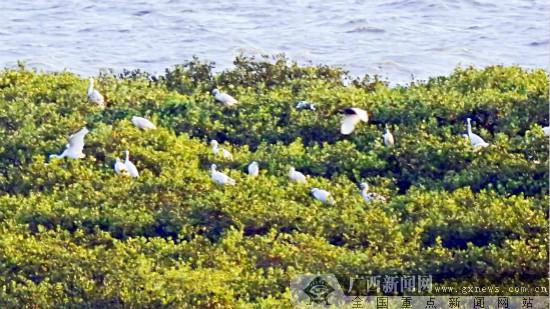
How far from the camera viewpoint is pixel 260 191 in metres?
10.1

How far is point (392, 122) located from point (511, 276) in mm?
3340

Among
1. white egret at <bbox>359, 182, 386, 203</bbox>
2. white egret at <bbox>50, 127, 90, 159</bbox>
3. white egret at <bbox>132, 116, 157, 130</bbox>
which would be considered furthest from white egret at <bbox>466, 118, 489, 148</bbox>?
white egret at <bbox>50, 127, 90, 159</bbox>

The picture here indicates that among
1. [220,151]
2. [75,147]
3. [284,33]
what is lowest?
[284,33]

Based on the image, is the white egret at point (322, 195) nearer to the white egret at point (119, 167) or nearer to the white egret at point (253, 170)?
Result: the white egret at point (253, 170)

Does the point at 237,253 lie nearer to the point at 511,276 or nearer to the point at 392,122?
the point at 511,276

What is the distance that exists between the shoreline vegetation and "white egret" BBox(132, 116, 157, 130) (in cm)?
13

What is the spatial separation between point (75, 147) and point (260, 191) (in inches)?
72.3

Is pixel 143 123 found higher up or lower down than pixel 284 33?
higher up

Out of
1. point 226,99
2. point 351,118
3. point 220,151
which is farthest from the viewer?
point 226,99

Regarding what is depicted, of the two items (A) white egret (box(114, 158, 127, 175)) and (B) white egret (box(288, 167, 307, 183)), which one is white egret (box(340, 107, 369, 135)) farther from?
(A) white egret (box(114, 158, 127, 175))

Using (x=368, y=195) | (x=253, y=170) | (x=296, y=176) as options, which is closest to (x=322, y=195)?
(x=368, y=195)

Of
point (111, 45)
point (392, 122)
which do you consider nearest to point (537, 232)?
point (392, 122)

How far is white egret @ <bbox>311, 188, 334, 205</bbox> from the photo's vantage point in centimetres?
999

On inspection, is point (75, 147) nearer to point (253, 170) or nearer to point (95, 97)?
point (253, 170)
